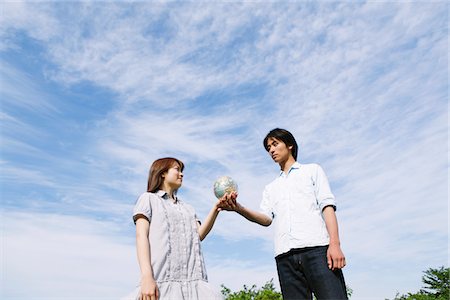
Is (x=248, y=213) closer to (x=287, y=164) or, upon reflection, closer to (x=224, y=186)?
(x=224, y=186)

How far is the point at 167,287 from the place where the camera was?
4.09 meters

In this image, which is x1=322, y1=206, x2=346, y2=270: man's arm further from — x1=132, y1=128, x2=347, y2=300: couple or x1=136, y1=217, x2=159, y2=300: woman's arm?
x1=136, y1=217, x2=159, y2=300: woman's arm

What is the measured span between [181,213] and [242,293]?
119ft

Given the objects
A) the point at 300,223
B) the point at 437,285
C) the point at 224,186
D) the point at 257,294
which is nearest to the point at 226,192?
the point at 224,186

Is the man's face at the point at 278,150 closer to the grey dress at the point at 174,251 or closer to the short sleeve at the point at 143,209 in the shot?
the grey dress at the point at 174,251

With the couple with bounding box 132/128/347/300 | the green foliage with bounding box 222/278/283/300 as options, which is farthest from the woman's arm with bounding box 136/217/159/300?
the green foliage with bounding box 222/278/283/300

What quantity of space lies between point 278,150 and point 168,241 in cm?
186

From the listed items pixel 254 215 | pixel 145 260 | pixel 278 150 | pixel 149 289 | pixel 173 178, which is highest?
pixel 278 150

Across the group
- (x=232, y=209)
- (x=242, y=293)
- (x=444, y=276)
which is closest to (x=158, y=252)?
(x=232, y=209)

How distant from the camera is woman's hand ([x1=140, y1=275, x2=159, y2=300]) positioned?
389 cm

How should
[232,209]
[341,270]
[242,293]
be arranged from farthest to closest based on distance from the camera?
[242,293] < [232,209] < [341,270]

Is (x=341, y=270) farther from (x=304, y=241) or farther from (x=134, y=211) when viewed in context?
(x=134, y=211)

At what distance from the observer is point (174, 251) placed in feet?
14.2

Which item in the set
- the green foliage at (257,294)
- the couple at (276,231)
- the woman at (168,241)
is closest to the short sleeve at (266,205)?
the couple at (276,231)
